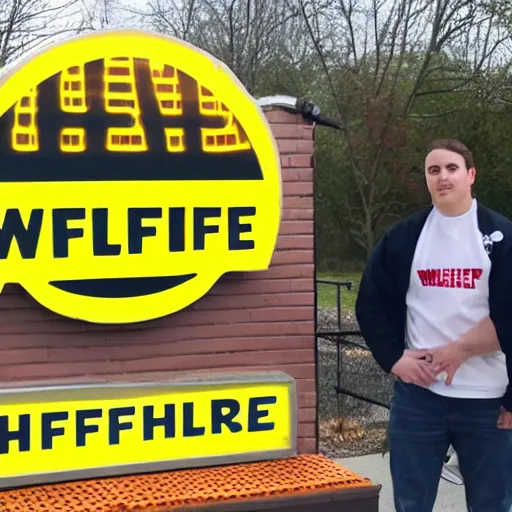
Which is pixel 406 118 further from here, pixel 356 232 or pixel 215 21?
pixel 215 21

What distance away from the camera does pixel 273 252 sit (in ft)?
10.8

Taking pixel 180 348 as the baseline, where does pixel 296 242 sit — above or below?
above

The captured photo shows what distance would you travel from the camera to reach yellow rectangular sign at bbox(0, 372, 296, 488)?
118 inches

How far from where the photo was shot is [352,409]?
7.14 metres

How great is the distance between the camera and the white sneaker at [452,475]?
15.7 ft

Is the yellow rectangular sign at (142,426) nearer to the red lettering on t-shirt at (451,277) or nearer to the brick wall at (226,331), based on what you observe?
the brick wall at (226,331)

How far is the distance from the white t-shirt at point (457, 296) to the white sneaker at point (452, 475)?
83.1 inches

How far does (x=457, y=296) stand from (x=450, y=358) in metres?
0.22

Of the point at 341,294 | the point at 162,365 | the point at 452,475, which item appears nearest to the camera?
the point at 162,365

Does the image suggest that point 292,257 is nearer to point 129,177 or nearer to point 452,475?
point 129,177

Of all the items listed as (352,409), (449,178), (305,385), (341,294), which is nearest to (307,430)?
(305,385)

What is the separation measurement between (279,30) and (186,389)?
578 inches

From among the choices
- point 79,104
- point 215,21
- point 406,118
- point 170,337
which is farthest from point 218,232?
point 406,118

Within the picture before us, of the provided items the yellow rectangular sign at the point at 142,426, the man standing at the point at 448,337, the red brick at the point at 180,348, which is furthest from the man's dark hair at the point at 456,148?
the yellow rectangular sign at the point at 142,426
